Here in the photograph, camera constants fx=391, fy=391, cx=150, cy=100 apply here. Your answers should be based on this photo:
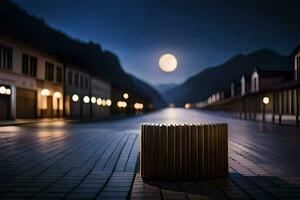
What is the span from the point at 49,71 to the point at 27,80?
5.93 m

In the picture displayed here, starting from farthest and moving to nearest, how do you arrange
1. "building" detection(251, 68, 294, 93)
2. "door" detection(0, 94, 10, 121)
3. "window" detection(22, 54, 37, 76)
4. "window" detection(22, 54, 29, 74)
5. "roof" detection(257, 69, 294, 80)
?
"roof" detection(257, 69, 294, 80), "building" detection(251, 68, 294, 93), "window" detection(22, 54, 37, 76), "window" detection(22, 54, 29, 74), "door" detection(0, 94, 10, 121)

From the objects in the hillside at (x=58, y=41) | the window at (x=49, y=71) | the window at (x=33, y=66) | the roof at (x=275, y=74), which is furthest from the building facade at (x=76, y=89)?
the hillside at (x=58, y=41)

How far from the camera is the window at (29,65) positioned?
3467 centimetres

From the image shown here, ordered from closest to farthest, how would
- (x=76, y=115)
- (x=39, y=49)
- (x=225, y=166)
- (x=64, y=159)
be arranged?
1. (x=225, y=166)
2. (x=64, y=159)
3. (x=39, y=49)
4. (x=76, y=115)

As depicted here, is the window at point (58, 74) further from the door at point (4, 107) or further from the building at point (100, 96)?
the door at point (4, 107)

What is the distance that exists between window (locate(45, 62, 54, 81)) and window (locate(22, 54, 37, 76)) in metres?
3.17

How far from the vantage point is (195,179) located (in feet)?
22.1

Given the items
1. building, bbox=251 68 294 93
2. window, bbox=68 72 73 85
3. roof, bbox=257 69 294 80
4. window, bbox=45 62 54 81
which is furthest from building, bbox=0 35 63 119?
roof, bbox=257 69 294 80

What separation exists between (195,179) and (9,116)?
91.6ft

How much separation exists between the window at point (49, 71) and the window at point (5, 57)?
8649mm

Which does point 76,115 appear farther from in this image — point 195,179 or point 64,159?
point 195,179

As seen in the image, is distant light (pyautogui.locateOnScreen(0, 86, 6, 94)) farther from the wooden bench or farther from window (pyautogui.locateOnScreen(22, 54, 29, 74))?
the wooden bench

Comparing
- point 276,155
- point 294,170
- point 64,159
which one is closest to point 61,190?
point 64,159

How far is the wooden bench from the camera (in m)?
6.60
